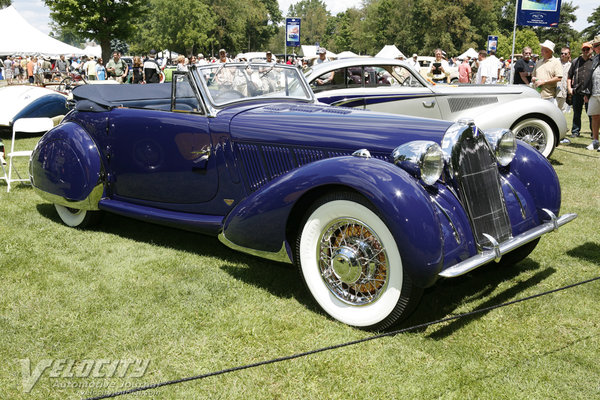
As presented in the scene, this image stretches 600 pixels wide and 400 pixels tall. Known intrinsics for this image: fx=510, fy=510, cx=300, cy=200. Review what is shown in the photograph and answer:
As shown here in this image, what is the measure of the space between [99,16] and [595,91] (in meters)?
28.7

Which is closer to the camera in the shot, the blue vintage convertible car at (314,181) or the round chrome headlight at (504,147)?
the blue vintage convertible car at (314,181)

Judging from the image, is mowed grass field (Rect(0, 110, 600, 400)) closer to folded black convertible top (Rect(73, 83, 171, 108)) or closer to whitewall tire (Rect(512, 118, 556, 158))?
folded black convertible top (Rect(73, 83, 171, 108))

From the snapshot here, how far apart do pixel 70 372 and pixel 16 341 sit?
0.57 meters

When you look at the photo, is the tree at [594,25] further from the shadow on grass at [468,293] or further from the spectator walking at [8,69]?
the shadow on grass at [468,293]

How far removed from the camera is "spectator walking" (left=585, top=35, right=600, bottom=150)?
906cm

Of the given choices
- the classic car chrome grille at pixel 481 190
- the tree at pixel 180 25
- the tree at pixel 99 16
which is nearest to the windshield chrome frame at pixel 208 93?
the classic car chrome grille at pixel 481 190

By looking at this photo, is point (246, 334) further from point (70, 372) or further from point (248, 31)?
point (248, 31)

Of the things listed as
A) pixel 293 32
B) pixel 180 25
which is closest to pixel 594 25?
pixel 180 25

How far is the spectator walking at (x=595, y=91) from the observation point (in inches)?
357

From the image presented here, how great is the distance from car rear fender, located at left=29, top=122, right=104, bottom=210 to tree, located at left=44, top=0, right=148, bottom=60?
28609 millimetres

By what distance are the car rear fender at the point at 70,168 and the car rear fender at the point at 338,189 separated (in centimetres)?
178

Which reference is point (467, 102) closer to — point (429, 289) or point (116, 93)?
point (116, 93)

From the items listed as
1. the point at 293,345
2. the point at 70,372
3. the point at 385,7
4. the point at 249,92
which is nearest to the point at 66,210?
the point at 249,92

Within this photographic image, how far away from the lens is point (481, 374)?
8.90 feet
